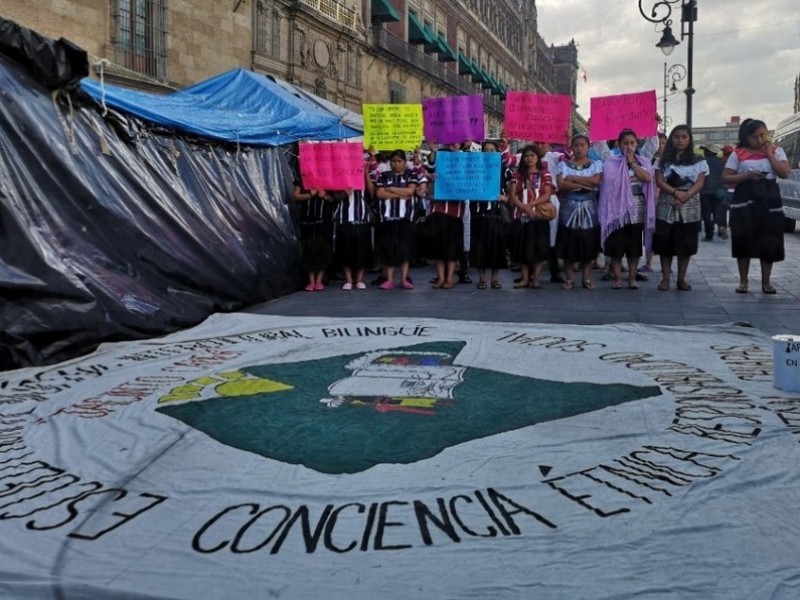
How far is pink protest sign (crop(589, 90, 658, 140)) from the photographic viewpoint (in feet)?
24.6

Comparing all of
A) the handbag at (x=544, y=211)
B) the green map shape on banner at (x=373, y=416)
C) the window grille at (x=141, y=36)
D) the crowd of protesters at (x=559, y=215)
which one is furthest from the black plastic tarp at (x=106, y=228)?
the window grille at (x=141, y=36)

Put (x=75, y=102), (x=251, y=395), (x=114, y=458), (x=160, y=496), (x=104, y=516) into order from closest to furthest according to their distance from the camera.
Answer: (x=104, y=516)
(x=160, y=496)
(x=114, y=458)
(x=251, y=395)
(x=75, y=102)

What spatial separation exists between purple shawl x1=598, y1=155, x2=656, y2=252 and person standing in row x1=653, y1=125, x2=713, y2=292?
0.17 meters

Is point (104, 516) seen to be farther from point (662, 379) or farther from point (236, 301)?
point (236, 301)

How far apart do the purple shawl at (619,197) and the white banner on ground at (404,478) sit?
292cm

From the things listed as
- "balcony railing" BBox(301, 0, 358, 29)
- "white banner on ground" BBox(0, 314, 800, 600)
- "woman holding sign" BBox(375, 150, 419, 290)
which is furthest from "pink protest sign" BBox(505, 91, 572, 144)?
"balcony railing" BBox(301, 0, 358, 29)

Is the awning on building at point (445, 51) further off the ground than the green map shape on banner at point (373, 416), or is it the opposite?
→ the awning on building at point (445, 51)

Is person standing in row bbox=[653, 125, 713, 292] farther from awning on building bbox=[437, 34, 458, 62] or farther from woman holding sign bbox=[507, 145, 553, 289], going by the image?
awning on building bbox=[437, 34, 458, 62]

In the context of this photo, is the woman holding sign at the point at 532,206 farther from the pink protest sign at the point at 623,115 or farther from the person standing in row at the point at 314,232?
the person standing in row at the point at 314,232

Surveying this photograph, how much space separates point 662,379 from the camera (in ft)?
12.8

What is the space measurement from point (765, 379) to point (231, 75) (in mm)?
8597

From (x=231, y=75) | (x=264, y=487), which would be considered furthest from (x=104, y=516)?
(x=231, y=75)

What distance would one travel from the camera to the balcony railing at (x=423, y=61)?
1101 inches

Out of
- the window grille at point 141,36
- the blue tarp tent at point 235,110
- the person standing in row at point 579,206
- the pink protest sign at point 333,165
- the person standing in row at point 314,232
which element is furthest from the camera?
the window grille at point 141,36
